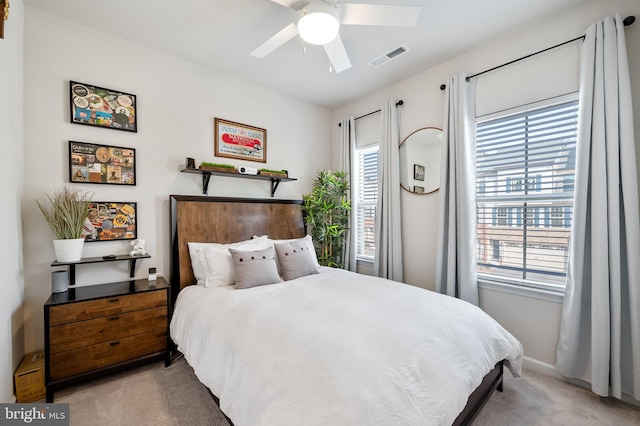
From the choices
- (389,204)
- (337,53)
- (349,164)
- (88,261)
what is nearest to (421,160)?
(389,204)

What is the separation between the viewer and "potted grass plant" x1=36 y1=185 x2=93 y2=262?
2072 mm

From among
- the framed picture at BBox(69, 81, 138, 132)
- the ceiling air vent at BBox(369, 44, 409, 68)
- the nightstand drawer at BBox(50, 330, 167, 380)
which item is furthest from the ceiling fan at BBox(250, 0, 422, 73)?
the nightstand drawer at BBox(50, 330, 167, 380)

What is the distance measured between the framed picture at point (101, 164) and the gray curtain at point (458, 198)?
10.2ft

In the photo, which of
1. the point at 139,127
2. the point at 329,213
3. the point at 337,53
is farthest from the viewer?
the point at 329,213

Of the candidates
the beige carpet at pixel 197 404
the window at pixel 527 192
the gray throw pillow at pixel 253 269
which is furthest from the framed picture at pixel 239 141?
the window at pixel 527 192

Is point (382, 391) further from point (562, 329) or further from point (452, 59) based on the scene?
point (452, 59)

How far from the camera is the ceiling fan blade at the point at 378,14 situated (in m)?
1.70

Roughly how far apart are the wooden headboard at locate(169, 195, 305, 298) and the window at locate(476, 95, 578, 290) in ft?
7.31

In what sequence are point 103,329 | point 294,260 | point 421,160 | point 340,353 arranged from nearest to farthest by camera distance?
1. point 340,353
2. point 103,329
3. point 294,260
4. point 421,160

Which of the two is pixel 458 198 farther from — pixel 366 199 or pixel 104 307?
pixel 104 307

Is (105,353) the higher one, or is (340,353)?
(340,353)

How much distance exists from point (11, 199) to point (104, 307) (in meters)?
0.95

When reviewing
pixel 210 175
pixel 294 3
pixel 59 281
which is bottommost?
pixel 59 281

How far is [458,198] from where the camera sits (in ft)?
8.80
